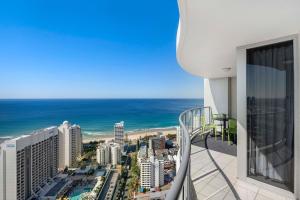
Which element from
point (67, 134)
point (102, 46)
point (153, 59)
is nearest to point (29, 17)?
point (102, 46)

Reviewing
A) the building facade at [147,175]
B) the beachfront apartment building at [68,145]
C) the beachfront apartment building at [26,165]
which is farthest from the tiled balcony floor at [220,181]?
the beachfront apartment building at [68,145]

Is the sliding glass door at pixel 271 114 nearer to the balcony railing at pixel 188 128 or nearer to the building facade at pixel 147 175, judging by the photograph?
the balcony railing at pixel 188 128

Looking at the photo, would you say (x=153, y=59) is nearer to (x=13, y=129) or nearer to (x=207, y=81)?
(x=13, y=129)

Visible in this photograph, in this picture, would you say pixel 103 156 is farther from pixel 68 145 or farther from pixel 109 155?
pixel 68 145

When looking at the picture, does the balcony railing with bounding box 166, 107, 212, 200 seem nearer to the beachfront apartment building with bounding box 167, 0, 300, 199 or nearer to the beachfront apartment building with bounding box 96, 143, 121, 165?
the beachfront apartment building with bounding box 167, 0, 300, 199

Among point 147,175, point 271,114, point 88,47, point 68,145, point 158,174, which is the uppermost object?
point 88,47

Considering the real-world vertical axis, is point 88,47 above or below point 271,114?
above

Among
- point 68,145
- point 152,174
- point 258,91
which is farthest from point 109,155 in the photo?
point 258,91

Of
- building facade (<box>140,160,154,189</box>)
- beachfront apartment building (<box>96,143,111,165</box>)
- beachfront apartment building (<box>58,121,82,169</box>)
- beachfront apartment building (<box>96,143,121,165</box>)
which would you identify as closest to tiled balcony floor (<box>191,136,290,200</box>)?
building facade (<box>140,160,154,189</box>)
